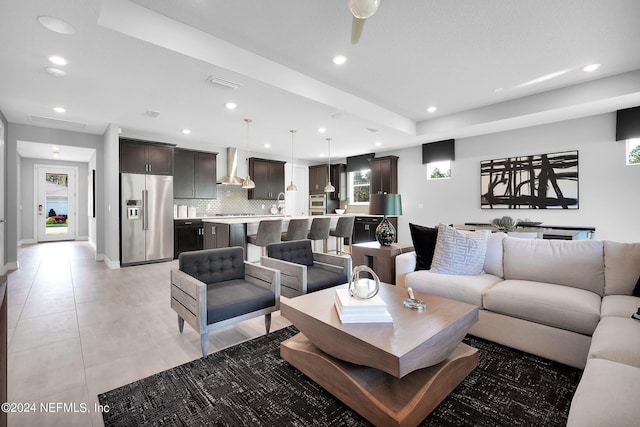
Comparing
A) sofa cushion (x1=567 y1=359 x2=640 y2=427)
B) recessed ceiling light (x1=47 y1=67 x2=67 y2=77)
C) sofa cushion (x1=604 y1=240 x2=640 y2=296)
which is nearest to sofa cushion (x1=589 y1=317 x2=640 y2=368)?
sofa cushion (x1=567 y1=359 x2=640 y2=427)

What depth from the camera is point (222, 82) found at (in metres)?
3.38

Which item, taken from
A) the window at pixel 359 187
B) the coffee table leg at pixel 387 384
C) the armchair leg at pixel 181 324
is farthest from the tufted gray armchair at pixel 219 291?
the window at pixel 359 187

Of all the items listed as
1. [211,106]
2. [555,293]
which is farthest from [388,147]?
[555,293]

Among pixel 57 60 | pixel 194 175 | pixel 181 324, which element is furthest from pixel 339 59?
pixel 194 175

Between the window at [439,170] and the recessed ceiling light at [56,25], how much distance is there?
6531 millimetres

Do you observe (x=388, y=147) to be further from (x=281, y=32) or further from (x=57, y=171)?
(x=57, y=171)

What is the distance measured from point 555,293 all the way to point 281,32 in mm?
3234

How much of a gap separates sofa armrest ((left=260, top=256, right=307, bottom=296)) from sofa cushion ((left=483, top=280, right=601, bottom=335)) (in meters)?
1.54

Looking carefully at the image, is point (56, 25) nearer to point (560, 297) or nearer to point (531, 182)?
point (560, 297)

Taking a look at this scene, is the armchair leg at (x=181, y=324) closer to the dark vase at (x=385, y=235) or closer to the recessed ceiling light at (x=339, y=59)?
the dark vase at (x=385, y=235)

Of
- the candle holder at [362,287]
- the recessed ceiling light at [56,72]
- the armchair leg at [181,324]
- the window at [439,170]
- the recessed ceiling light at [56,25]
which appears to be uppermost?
the recessed ceiling light at [56,25]

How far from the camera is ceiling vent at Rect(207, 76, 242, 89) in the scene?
10.8ft

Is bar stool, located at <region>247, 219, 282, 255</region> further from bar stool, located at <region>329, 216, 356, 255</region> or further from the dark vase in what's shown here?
the dark vase

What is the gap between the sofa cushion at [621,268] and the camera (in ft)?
7.41
